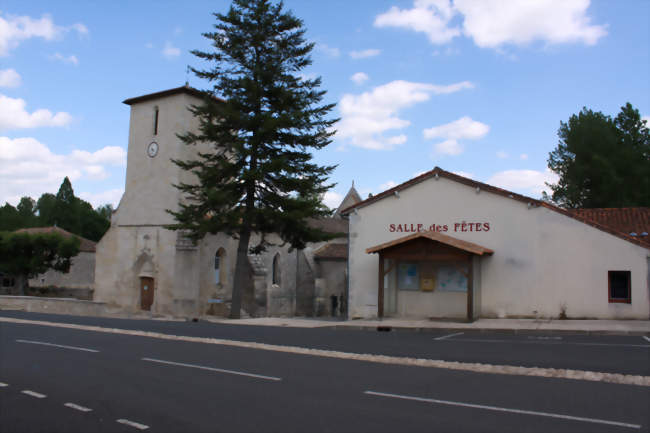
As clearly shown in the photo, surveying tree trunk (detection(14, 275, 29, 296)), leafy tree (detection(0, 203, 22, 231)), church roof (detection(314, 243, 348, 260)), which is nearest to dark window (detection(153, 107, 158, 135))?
church roof (detection(314, 243, 348, 260))

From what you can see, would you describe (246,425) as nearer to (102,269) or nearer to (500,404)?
(500,404)

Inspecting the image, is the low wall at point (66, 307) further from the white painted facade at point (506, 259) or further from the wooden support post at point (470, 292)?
the wooden support post at point (470, 292)

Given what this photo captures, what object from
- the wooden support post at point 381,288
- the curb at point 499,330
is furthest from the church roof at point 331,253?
the curb at point 499,330

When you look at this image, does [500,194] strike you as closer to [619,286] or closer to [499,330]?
[619,286]

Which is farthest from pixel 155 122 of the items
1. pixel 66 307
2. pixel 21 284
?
pixel 21 284

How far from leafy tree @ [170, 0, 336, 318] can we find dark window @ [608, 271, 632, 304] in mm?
12403

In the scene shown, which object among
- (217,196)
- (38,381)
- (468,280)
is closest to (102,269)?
(217,196)

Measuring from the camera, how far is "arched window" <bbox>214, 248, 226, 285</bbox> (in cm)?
3115

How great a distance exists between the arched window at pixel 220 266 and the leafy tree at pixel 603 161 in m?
26.3

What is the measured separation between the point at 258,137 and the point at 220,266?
402 inches

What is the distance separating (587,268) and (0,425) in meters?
18.1

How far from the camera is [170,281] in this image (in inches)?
1144

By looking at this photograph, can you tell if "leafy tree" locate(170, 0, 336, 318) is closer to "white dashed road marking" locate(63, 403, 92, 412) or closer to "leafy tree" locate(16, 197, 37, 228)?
"white dashed road marking" locate(63, 403, 92, 412)

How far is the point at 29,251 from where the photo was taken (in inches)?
1766
